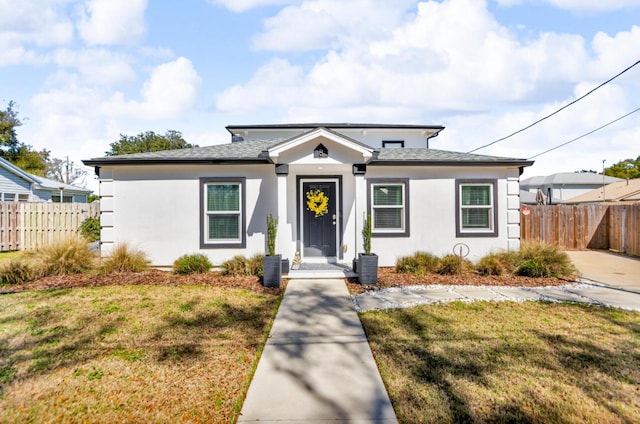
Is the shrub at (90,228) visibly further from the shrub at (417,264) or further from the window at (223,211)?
the shrub at (417,264)

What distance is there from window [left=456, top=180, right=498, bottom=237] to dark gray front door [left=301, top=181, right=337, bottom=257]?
3728 millimetres

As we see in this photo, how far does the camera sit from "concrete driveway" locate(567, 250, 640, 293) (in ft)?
Result: 26.5

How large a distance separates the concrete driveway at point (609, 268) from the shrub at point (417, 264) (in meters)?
3.94

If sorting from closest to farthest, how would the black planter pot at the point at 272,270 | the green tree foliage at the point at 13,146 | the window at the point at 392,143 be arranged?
the black planter pot at the point at 272,270
the window at the point at 392,143
the green tree foliage at the point at 13,146

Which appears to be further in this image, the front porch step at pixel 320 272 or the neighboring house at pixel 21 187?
the neighboring house at pixel 21 187

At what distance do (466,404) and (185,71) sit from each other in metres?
15.3

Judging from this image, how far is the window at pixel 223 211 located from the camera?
9.38 metres

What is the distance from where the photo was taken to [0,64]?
11469 mm

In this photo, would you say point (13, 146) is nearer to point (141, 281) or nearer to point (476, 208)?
point (141, 281)

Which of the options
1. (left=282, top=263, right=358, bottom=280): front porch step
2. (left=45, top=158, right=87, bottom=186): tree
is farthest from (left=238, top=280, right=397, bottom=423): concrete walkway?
(left=45, top=158, right=87, bottom=186): tree

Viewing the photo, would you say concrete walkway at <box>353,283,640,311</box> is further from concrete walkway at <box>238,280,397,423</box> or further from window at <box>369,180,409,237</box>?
window at <box>369,180,409,237</box>

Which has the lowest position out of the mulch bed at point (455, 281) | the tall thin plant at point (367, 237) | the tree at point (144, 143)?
the mulch bed at point (455, 281)

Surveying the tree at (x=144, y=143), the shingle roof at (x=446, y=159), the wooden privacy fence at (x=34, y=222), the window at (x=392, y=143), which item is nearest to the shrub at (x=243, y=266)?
the shingle roof at (x=446, y=159)

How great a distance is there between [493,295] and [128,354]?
666cm
